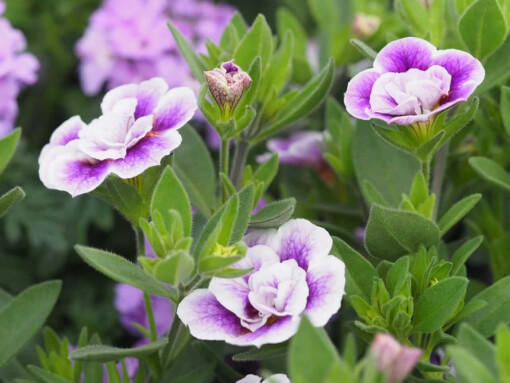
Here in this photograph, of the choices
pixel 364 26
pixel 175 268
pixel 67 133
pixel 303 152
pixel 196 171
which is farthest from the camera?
pixel 364 26

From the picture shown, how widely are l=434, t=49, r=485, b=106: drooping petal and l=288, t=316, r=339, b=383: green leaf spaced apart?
11.8 inches

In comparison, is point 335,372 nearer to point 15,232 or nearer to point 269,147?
point 269,147

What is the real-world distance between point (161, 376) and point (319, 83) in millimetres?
406

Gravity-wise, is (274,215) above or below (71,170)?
below

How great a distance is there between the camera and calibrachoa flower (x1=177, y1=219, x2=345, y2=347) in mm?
765

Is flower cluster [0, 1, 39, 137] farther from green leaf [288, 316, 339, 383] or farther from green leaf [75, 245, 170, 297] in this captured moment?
green leaf [288, 316, 339, 383]

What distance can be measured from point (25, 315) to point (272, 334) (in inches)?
14.7

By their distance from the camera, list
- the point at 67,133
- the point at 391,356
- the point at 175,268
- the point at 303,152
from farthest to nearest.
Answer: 1. the point at 303,152
2. the point at 67,133
3. the point at 175,268
4. the point at 391,356

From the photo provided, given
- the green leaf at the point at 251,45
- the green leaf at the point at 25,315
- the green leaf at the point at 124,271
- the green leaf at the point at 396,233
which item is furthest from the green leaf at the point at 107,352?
the green leaf at the point at 251,45

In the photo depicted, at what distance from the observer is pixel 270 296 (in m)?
0.80

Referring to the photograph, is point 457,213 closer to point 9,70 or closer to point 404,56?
point 404,56

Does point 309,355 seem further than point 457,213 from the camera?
No

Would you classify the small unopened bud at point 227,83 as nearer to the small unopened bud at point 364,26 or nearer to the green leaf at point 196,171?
the green leaf at point 196,171

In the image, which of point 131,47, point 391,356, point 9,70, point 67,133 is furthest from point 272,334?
point 131,47
